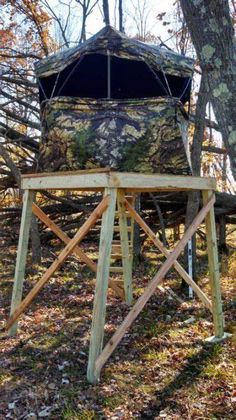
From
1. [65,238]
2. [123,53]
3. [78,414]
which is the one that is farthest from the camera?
[65,238]

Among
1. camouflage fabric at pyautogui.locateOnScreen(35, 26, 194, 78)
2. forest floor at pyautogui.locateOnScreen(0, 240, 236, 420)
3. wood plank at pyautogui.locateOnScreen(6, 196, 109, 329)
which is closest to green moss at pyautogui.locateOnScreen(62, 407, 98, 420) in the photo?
forest floor at pyautogui.locateOnScreen(0, 240, 236, 420)

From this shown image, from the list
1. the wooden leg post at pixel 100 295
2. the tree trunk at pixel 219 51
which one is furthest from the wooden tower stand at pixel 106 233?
the tree trunk at pixel 219 51

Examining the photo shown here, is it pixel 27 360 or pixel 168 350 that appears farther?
pixel 168 350

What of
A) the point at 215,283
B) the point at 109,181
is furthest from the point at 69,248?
the point at 215,283

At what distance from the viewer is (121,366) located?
3.58 metres

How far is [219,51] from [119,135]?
127 cm

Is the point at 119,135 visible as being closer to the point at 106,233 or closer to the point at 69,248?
the point at 106,233

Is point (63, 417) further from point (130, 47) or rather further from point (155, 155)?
point (130, 47)

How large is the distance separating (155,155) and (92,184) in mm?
787

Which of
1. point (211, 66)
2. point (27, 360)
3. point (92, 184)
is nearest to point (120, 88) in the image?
point (92, 184)

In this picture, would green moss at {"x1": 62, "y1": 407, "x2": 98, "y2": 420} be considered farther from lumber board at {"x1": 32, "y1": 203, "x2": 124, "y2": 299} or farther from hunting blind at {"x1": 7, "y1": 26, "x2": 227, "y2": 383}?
lumber board at {"x1": 32, "y1": 203, "x2": 124, "y2": 299}

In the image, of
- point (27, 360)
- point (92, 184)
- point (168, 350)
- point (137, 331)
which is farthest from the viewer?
point (137, 331)

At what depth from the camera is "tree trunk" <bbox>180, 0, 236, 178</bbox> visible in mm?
2648

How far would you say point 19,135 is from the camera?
8.58 m
